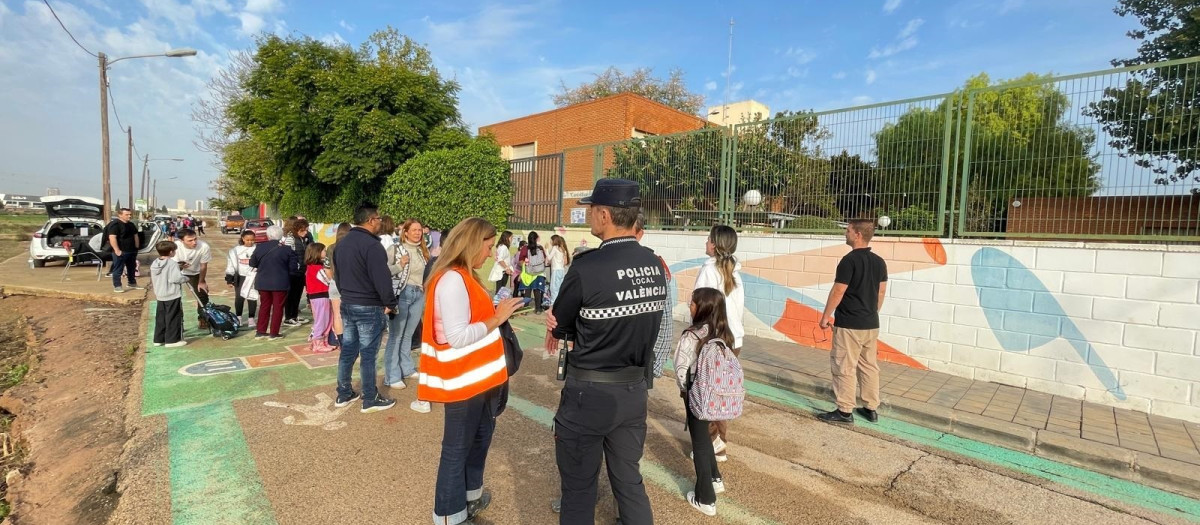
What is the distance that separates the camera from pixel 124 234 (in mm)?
11570

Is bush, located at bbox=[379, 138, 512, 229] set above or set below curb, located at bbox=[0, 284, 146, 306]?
above

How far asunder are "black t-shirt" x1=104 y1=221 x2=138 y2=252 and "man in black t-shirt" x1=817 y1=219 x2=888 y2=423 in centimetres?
1380

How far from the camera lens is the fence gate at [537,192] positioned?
12.3 m

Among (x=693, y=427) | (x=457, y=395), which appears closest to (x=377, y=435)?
(x=457, y=395)

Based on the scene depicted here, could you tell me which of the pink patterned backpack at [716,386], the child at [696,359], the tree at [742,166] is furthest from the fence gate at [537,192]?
the pink patterned backpack at [716,386]

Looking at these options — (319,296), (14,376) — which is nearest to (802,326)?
(319,296)

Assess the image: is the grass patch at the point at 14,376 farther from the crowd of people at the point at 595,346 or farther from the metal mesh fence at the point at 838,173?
the metal mesh fence at the point at 838,173

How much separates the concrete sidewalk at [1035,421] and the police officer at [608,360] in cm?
329

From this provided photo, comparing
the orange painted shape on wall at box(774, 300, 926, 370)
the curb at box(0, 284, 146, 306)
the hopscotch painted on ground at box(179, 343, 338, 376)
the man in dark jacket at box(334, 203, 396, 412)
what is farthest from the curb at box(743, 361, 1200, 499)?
the curb at box(0, 284, 146, 306)

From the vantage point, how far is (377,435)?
14.0ft

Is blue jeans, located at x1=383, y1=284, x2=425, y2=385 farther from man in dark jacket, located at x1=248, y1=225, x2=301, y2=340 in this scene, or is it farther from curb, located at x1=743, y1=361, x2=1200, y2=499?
curb, located at x1=743, y1=361, x2=1200, y2=499

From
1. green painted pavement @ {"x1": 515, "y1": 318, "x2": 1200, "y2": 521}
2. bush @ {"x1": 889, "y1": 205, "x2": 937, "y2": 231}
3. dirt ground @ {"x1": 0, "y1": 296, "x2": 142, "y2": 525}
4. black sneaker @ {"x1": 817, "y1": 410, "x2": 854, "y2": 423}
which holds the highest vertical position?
bush @ {"x1": 889, "y1": 205, "x2": 937, "y2": 231}

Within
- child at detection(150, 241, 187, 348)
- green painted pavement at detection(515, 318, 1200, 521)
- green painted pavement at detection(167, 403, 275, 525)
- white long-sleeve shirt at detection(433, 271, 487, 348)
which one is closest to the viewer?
white long-sleeve shirt at detection(433, 271, 487, 348)

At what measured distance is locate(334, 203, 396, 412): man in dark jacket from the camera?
461cm
